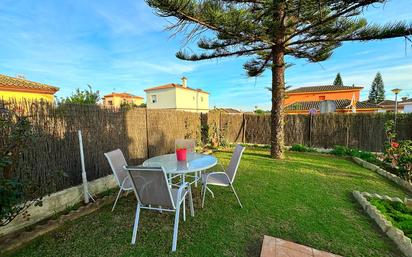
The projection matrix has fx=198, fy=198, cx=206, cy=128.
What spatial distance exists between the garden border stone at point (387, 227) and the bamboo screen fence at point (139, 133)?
3922 mm

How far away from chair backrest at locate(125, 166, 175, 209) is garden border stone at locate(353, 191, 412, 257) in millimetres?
2508

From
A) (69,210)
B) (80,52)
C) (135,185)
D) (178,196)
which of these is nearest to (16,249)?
(69,210)

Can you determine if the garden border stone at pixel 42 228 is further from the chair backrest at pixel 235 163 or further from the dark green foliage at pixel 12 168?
the chair backrest at pixel 235 163

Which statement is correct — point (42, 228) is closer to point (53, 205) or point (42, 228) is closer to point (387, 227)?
point (53, 205)

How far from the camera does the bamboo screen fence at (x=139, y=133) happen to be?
119 inches

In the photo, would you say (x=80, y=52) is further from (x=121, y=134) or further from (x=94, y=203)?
(x=94, y=203)

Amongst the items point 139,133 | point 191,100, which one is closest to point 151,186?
point 139,133

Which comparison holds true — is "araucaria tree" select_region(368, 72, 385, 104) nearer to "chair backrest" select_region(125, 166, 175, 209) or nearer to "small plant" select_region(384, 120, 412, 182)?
"small plant" select_region(384, 120, 412, 182)

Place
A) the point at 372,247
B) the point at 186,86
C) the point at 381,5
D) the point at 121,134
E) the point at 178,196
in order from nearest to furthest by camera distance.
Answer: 1. the point at 372,247
2. the point at 178,196
3. the point at 381,5
4. the point at 121,134
5. the point at 186,86

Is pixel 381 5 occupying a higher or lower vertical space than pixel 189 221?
higher

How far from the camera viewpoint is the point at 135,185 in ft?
7.47

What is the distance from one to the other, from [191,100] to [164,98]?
4.23 m

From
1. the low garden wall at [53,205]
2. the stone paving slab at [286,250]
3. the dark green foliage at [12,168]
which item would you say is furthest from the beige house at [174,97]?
the stone paving slab at [286,250]

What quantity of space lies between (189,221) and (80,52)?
36.2 feet
